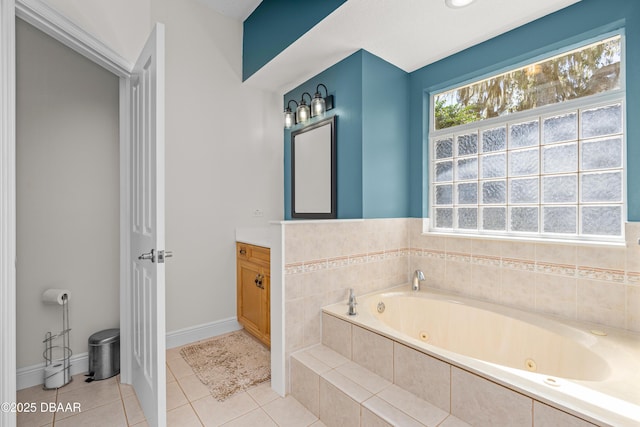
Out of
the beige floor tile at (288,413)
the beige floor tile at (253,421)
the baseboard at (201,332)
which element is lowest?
the beige floor tile at (288,413)

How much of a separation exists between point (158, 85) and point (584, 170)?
253cm

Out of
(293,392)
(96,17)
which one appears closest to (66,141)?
(96,17)

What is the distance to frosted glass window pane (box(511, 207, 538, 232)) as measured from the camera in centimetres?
209

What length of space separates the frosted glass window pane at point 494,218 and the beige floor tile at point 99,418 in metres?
2.72

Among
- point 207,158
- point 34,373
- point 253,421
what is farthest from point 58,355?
point 207,158

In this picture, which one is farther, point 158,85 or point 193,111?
point 193,111

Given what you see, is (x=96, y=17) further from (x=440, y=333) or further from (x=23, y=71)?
(x=440, y=333)

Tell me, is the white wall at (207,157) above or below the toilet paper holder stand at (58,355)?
above

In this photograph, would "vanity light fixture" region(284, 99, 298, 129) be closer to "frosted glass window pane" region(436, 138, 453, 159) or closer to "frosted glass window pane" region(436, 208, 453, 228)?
"frosted glass window pane" region(436, 138, 453, 159)

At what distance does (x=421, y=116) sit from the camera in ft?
8.68

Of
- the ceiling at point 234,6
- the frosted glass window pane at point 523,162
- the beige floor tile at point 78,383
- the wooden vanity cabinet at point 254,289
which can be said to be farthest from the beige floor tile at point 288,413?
the ceiling at point 234,6

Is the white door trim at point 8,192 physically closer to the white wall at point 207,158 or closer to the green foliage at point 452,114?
the white wall at point 207,158

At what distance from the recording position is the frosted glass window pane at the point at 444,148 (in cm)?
257

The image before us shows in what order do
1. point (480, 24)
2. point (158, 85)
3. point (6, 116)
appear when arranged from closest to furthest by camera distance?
point (6, 116) < point (158, 85) < point (480, 24)
